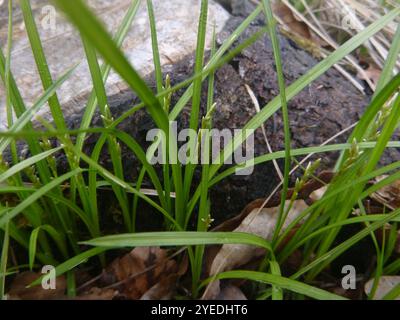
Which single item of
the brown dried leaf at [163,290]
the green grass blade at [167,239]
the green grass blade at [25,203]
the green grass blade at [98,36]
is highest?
the green grass blade at [98,36]

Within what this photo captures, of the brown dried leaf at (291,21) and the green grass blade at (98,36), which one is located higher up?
the brown dried leaf at (291,21)

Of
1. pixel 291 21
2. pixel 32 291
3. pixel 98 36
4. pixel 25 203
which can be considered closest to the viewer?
pixel 98 36

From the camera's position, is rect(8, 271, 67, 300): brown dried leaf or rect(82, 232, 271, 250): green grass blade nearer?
rect(82, 232, 271, 250): green grass blade

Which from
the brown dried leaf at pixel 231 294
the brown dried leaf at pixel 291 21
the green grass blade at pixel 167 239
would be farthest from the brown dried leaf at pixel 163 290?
the brown dried leaf at pixel 291 21

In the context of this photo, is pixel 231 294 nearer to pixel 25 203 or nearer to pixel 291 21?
pixel 25 203

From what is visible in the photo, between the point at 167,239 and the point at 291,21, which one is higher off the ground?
the point at 291,21

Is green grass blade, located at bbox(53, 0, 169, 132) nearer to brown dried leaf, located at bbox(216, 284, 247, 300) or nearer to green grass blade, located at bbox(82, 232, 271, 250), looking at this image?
green grass blade, located at bbox(82, 232, 271, 250)

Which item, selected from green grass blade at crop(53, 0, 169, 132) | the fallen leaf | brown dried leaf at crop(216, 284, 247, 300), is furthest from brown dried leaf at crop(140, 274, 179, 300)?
green grass blade at crop(53, 0, 169, 132)

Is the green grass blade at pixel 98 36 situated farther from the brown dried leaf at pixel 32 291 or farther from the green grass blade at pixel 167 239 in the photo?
the brown dried leaf at pixel 32 291

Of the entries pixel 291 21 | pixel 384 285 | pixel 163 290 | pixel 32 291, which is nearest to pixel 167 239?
pixel 163 290
